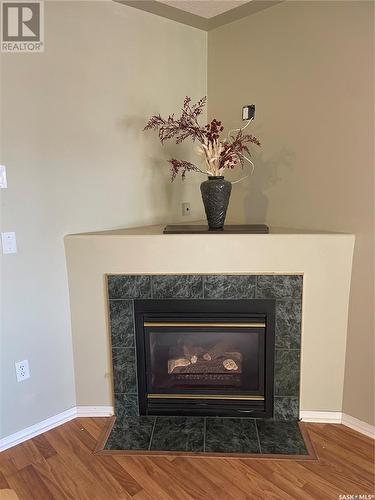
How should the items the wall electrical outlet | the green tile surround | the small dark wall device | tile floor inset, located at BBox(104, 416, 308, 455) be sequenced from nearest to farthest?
tile floor inset, located at BBox(104, 416, 308, 455) < the green tile surround < the small dark wall device < the wall electrical outlet

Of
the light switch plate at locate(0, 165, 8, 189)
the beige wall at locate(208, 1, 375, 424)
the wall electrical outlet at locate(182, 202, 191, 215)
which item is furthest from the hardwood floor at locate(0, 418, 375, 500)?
the wall electrical outlet at locate(182, 202, 191, 215)

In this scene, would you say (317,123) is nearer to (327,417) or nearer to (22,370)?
(327,417)

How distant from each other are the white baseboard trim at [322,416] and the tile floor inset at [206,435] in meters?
0.07

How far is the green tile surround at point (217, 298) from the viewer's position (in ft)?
7.33

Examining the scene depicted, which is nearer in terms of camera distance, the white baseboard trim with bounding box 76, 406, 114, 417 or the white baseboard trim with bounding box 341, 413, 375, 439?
the white baseboard trim with bounding box 341, 413, 375, 439

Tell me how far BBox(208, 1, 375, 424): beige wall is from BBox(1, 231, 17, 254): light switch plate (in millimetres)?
1540

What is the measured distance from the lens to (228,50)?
2738 millimetres

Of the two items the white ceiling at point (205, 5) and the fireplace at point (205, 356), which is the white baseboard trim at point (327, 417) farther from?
the white ceiling at point (205, 5)

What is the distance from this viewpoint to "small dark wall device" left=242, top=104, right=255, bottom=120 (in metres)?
2.63

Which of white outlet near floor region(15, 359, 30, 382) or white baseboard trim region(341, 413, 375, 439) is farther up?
white outlet near floor region(15, 359, 30, 382)

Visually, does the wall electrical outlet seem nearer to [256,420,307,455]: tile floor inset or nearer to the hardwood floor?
[256,420,307,455]: tile floor inset

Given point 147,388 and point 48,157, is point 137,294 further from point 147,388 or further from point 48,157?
point 48,157

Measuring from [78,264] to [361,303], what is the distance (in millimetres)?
1644

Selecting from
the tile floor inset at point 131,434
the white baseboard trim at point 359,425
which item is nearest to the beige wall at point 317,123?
the white baseboard trim at point 359,425
